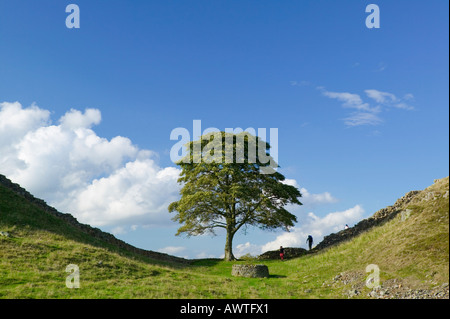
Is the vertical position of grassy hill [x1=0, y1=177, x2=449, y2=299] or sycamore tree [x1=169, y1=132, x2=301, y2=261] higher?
sycamore tree [x1=169, y1=132, x2=301, y2=261]

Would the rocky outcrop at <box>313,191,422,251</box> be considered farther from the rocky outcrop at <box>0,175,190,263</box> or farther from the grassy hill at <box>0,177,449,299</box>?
the rocky outcrop at <box>0,175,190,263</box>

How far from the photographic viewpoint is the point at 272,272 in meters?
34.5

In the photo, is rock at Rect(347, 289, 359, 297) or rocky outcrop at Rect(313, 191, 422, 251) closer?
rock at Rect(347, 289, 359, 297)

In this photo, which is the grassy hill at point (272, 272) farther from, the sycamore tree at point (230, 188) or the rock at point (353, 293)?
the sycamore tree at point (230, 188)

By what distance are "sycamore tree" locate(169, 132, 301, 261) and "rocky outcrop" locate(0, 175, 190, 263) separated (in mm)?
4645

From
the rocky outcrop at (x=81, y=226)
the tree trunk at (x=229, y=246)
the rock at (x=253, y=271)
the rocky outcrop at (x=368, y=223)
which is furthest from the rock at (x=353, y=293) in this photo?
the rocky outcrop at (x=81, y=226)

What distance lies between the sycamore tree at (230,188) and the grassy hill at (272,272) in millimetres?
11771

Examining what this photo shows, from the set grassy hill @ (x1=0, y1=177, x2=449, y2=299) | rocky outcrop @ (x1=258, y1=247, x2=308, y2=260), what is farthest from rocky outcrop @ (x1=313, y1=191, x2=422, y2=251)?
grassy hill @ (x1=0, y1=177, x2=449, y2=299)

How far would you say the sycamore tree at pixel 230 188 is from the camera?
44.5 metres

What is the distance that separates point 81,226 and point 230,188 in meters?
19.5

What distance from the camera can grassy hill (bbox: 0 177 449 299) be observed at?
19.6m

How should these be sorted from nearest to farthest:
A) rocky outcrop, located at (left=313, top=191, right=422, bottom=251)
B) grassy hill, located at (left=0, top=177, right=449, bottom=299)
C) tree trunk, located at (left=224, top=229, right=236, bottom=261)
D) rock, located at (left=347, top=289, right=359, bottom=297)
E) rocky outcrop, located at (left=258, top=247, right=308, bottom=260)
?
grassy hill, located at (left=0, top=177, right=449, bottom=299)
rock, located at (left=347, top=289, right=359, bottom=297)
rocky outcrop, located at (left=313, top=191, right=422, bottom=251)
tree trunk, located at (left=224, top=229, right=236, bottom=261)
rocky outcrop, located at (left=258, top=247, right=308, bottom=260)
